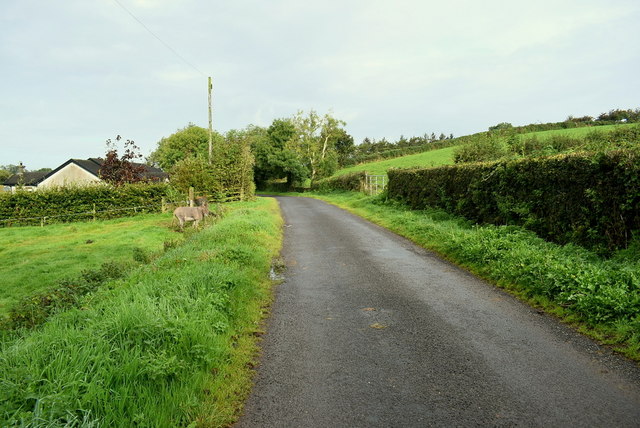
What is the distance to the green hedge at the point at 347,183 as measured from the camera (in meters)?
34.6

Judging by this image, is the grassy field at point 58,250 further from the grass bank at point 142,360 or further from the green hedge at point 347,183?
the green hedge at point 347,183

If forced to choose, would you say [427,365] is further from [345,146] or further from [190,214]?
[345,146]

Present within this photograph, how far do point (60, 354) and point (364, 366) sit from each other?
3.00m

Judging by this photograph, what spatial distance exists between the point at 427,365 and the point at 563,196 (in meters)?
6.71

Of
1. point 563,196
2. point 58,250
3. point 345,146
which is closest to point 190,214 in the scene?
point 58,250

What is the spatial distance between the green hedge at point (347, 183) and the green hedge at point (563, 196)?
20219 millimetres

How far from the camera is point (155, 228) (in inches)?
742

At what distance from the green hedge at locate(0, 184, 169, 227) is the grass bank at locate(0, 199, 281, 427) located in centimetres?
2241

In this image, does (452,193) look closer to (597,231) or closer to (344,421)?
(597,231)

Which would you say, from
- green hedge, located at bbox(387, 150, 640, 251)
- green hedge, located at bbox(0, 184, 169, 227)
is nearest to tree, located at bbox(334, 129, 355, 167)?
green hedge, located at bbox(0, 184, 169, 227)

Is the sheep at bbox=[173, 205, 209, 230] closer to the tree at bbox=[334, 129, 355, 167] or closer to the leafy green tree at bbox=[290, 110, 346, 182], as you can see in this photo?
the leafy green tree at bbox=[290, 110, 346, 182]

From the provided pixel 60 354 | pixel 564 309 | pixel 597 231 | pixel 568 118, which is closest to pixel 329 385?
pixel 60 354

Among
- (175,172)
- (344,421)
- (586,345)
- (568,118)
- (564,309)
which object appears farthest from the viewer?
(568,118)

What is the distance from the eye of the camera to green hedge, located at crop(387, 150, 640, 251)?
703 cm
